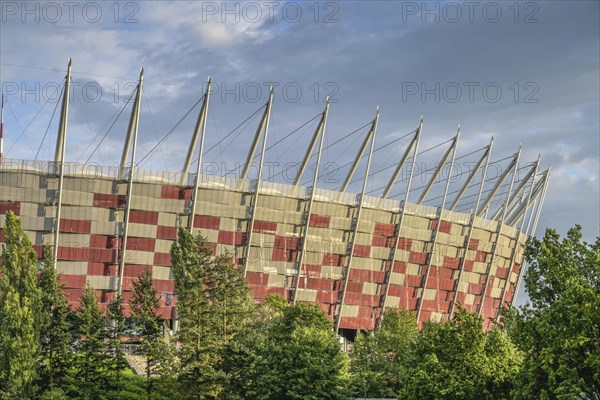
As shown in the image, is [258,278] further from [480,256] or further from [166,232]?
[480,256]

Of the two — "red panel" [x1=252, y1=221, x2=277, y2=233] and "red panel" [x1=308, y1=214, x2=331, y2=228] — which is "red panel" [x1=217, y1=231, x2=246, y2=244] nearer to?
"red panel" [x1=252, y1=221, x2=277, y2=233]

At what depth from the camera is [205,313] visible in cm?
7294

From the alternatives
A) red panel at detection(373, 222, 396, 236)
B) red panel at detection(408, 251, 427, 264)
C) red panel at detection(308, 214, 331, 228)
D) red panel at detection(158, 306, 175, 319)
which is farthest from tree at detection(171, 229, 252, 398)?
red panel at detection(408, 251, 427, 264)

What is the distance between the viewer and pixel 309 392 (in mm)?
66500

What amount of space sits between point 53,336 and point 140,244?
3741 centimetres

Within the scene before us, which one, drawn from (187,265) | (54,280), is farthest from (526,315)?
(54,280)

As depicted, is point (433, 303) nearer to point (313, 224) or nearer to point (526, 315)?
point (313, 224)

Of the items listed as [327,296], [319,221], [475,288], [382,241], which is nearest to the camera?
[319,221]

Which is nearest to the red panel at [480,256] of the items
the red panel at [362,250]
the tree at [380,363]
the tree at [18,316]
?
the red panel at [362,250]

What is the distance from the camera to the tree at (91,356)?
72938 mm

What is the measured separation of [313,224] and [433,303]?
93.8 feet

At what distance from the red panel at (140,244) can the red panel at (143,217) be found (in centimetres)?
207

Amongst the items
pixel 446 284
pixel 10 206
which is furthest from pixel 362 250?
pixel 10 206

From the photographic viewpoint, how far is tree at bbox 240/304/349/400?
218 feet
